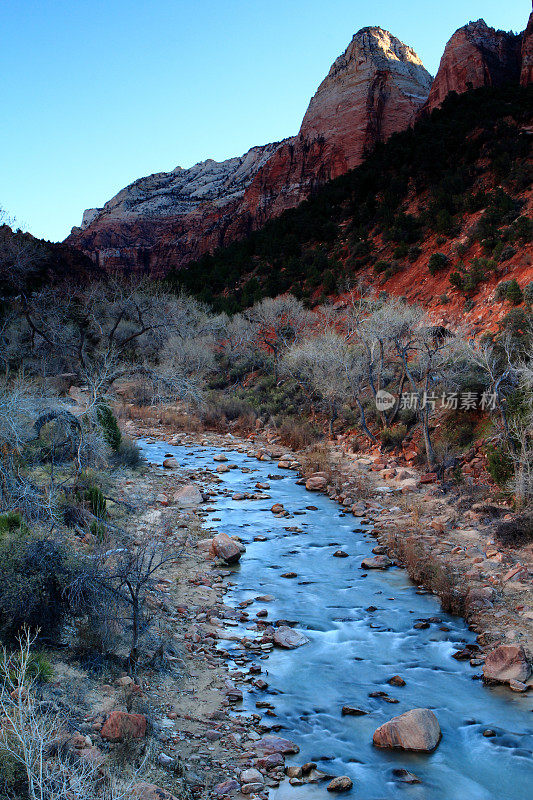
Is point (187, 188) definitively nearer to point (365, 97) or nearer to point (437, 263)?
point (365, 97)

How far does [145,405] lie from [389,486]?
16.5 meters

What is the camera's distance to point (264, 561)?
1018cm

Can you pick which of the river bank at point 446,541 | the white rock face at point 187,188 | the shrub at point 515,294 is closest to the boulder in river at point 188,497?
the river bank at point 446,541

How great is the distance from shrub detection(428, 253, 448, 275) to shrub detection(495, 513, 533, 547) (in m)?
20.9

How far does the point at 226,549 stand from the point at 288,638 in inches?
116

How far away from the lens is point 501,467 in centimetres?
1148

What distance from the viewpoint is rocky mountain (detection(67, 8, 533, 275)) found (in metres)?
47.3

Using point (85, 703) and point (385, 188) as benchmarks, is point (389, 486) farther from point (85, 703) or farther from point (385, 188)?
point (385, 188)

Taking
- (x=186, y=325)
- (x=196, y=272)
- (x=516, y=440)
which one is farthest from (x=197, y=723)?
(x=196, y=272)

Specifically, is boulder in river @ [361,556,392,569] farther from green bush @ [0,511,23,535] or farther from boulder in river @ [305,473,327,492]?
green bush @ [0,511,23,535]

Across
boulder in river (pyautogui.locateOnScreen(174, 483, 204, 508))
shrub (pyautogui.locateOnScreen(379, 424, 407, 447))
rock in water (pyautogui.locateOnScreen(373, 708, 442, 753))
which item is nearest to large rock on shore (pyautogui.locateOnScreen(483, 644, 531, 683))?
rock in water (pyautogui.locateOnScreen(373, 708, 442, 753))

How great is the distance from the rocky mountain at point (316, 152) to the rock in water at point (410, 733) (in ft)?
157

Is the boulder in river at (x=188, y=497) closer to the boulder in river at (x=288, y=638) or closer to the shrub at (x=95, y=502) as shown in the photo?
the shrub at (x=95, y=502)

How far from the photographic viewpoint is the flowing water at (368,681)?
16.5ft
